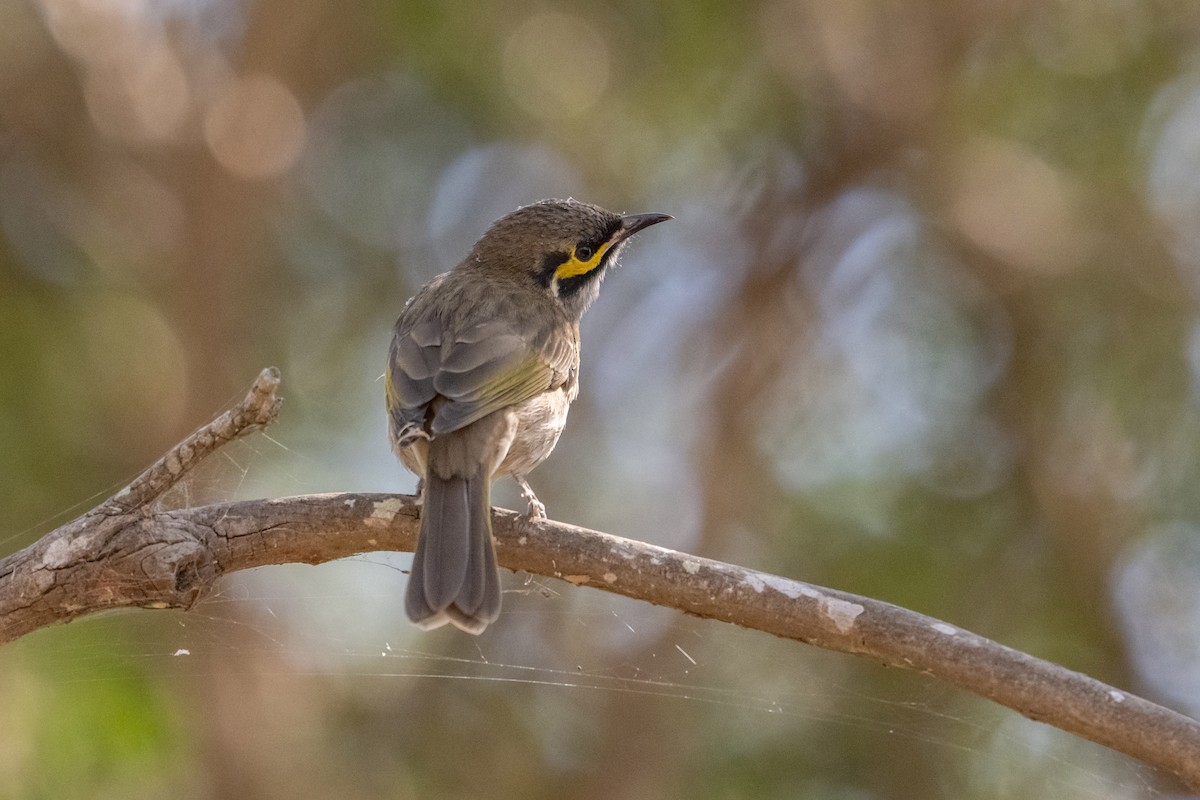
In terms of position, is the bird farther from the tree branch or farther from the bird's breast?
the tree branch

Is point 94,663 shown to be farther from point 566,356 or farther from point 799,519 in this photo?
point 799,519

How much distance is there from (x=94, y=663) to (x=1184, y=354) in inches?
192

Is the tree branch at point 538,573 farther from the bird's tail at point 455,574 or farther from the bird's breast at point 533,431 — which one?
the bird's breast at point 533,431

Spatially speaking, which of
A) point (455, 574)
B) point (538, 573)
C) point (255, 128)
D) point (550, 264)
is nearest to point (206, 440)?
point (455, 574)

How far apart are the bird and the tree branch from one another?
0.16 meters

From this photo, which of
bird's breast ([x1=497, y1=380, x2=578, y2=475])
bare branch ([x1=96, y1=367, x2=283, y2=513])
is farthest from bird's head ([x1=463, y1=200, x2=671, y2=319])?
bare branch ([x1=96, y1=367, x2=283, y2=513])

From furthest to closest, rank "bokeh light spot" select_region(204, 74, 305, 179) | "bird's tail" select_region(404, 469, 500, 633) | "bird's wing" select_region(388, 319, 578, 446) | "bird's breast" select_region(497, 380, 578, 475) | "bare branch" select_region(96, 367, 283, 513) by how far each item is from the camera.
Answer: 1. "bokeh light spot" select_region(204, 74, 305, 179)
2. "bird's breast" select_region(497, 380, 578, 475)
3. "bird's wing" select_region(388, 319, 578, 446)
4. "bird's tail" select_region(404, 469, 500, 633)
5. "bare branch" select_region(96, 367, 283, 513)

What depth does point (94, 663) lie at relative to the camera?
495 centimetres

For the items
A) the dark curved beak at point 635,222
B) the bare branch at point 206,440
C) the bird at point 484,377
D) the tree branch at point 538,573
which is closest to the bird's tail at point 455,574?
the bird at point 484,377

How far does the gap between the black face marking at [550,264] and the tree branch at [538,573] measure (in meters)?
1.74

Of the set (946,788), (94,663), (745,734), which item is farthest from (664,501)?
(94,663)

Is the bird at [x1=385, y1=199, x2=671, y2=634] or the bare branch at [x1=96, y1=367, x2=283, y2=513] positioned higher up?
the bird at [x1=385, y1=199, x2=671, y2=634]

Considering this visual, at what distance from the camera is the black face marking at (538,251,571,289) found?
5145 millimetres

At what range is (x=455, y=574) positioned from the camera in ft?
11.5
